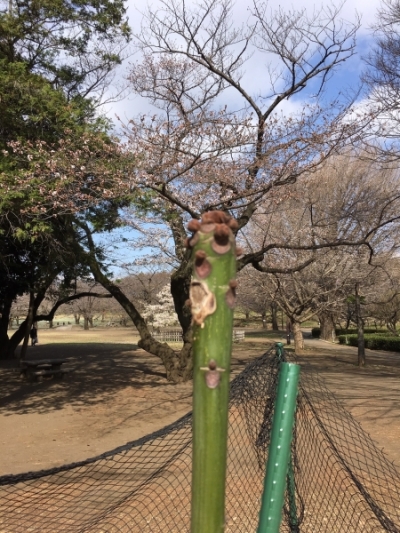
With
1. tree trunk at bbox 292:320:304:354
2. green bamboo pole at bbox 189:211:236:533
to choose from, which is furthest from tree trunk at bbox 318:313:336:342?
green bamboo pole at bbox 189:211:236:533

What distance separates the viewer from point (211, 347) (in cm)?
87

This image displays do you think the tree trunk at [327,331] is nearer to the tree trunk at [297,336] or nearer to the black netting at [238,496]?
the tree trunk at [297,336]

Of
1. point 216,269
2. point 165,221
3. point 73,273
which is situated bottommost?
point 216,269

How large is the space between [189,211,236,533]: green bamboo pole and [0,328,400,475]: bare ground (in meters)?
5.71

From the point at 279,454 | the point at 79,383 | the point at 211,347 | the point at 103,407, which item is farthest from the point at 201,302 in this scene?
the point at 79,383

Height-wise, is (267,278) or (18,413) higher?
(267,278)

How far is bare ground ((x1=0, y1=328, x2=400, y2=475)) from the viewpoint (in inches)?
Result: 276

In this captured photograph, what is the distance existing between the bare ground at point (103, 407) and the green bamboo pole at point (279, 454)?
16.5 ft

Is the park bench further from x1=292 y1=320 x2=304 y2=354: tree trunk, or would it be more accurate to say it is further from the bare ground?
x1=292 y1=320 x2=304 y2=354: tree trunk

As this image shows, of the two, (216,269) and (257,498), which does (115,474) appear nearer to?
(257,498)

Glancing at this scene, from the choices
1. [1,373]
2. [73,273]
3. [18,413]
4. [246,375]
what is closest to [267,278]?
[73,273]

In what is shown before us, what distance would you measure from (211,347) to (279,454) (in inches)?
27.4

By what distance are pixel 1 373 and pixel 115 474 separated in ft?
34.5

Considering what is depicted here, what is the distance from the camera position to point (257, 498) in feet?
14.8
